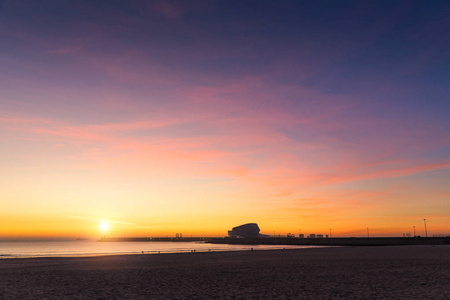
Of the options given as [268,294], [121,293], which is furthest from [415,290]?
[121,293]

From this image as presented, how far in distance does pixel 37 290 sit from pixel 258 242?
161m

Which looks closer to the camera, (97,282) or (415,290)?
(415,290)

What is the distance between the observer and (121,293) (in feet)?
61.6

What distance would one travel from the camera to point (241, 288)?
19969 mm

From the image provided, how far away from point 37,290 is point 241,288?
1190 cm

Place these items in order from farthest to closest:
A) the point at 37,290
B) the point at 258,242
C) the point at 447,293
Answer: the point at 258,242
the point at 37,290
the point at 447,293

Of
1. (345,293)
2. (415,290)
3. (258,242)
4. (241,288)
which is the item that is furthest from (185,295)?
(258,242)

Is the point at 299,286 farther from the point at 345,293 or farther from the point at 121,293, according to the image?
the point at 121,293

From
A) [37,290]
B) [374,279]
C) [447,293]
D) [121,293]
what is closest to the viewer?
[447,293]

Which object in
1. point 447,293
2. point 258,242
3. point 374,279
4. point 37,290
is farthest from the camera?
point 258,242

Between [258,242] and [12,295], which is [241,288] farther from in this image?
[258,242]

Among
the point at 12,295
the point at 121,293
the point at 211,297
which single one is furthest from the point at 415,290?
the point at 12,295

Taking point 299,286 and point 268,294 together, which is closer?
point 268,294

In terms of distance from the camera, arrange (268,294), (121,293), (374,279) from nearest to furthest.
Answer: (268,294) < (121,293) < (374,279)
